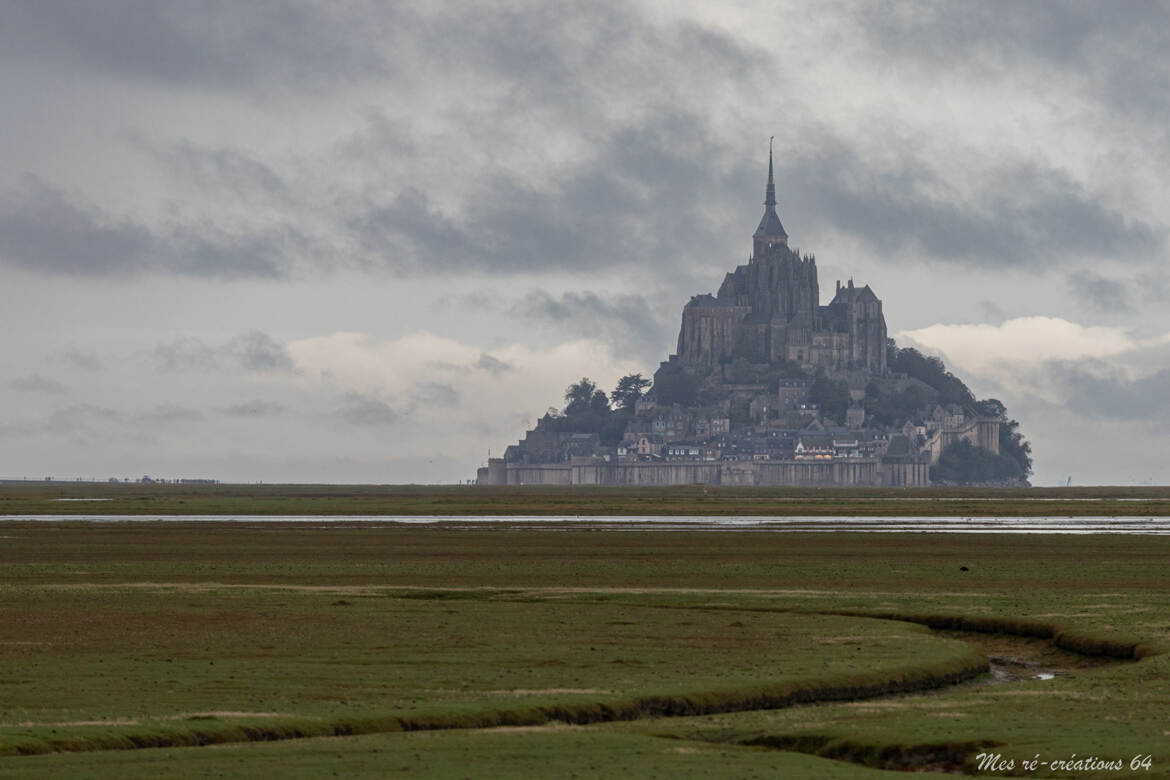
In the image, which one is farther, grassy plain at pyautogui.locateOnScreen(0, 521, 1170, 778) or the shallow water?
the shallow water

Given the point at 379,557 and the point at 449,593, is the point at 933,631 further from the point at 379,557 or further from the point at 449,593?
the point at 379,557

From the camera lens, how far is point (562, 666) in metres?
39.5

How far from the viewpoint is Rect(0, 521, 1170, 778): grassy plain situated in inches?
1126

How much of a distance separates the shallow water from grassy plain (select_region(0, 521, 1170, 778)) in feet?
126

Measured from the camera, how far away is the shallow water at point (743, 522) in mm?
116125

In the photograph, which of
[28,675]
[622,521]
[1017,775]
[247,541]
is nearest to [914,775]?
[1017,775]

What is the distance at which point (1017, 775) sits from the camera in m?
26.7

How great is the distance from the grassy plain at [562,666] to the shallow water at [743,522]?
38.5 meters

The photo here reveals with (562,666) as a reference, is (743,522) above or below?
above

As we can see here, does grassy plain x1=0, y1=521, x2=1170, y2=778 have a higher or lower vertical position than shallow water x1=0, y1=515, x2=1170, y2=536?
lower

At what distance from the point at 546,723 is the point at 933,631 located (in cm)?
2112

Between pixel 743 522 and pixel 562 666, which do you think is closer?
pixel 562 666

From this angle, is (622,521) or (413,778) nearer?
(413,778)

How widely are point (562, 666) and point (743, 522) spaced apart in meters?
90.6
